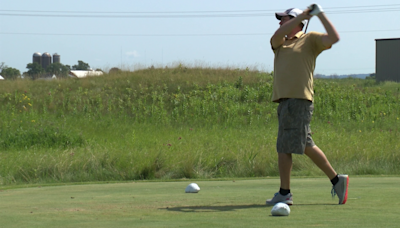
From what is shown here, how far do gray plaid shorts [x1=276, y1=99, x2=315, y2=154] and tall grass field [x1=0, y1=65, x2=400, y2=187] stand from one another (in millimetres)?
4164

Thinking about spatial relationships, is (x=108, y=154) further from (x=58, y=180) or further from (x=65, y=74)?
(x=65, y=74)

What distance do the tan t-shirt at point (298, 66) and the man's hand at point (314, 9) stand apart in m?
0.23

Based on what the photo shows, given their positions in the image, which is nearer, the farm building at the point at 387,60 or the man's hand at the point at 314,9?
the man's hand at the point at 314,9

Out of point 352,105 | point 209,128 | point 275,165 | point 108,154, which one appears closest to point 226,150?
point 275,165

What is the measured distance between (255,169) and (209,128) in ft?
36.8

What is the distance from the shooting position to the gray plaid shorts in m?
4.79

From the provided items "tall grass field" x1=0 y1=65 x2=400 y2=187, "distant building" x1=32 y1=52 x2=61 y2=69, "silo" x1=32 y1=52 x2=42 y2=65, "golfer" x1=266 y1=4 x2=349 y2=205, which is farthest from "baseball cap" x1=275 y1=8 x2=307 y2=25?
"silo" x1=32 y1=52 x2=42 y2=65

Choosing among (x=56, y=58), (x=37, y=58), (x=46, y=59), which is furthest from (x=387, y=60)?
(x=56, y=58)

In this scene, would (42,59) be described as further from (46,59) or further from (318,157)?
(318,157)

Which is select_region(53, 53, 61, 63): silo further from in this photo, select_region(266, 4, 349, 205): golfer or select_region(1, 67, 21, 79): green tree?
select_region(266, 4, 349, 205): golfer

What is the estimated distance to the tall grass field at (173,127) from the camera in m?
9.59

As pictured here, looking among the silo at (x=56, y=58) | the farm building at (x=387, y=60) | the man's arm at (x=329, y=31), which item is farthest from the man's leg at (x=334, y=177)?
the silo at (x=56, y=58)

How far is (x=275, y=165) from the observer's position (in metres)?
9.69

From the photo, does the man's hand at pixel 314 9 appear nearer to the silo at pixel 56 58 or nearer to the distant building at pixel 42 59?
the distant building at pixel 42 59
